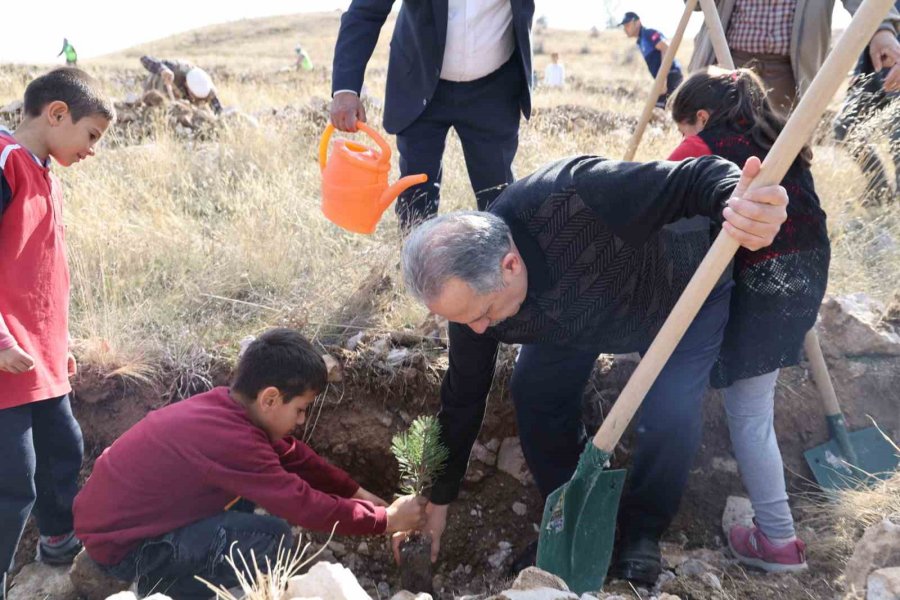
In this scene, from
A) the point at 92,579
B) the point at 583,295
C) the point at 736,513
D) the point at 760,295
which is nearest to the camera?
the point at 583,295

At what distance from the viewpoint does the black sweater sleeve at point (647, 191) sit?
6.04 ft

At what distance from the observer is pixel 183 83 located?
8.79m

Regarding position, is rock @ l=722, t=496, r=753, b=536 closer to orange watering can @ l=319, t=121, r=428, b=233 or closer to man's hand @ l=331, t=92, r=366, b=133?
orange watering can @ l=319, t=121, r=428, b=233

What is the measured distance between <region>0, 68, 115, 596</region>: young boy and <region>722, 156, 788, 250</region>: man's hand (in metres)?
1.95

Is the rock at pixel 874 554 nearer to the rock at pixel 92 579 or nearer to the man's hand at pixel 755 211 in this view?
the man's hand at pixel 755 211

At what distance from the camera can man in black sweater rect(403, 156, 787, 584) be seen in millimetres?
1828

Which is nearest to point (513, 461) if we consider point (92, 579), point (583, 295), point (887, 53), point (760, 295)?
point (583, 295)

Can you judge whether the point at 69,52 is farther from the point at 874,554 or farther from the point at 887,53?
the point at 874,554

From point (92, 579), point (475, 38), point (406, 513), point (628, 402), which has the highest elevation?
point (475, 38)

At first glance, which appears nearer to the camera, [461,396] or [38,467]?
[461,396]

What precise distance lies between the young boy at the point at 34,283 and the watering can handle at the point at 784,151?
177cm

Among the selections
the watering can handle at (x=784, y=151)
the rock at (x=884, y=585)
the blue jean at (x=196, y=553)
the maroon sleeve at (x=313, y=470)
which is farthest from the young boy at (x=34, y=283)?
the rock at (x=884, y=585)

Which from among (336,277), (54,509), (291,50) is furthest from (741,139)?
(291,50)

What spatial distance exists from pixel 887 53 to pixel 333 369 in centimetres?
290
